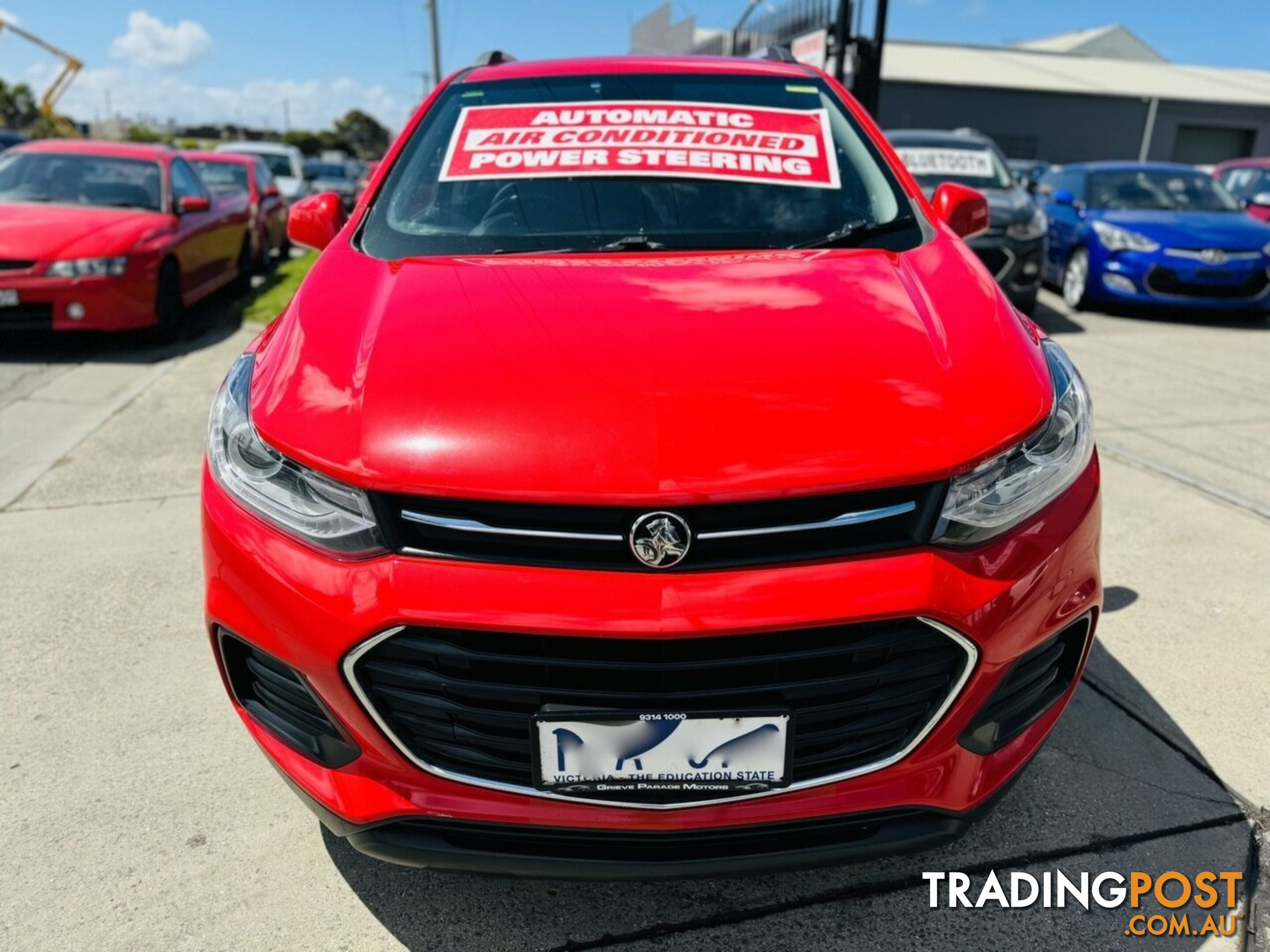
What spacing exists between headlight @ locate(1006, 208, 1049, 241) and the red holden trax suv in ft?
19.8

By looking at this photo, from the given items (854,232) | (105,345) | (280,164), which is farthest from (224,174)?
(854,232)

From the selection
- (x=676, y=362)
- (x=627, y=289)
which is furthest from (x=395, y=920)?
(x=627, y=289)

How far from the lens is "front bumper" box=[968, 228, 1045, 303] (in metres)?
7.27

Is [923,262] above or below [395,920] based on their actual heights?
above

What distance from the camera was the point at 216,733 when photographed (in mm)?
2426

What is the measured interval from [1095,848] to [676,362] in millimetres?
1359

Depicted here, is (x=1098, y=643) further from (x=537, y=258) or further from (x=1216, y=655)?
(x=537, y=258)

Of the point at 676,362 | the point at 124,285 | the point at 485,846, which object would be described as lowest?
the point at 124,285

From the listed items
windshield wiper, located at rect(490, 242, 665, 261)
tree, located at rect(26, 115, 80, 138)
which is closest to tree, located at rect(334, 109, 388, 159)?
tree, located at rect(26, 115, 80, 138)

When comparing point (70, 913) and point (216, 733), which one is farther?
point (216, 733)

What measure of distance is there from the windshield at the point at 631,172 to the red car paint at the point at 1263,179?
28.2 ft

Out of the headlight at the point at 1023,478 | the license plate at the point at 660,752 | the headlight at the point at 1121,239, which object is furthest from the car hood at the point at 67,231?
the headlight at the point at 1121,239

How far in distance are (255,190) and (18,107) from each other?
2482 inches

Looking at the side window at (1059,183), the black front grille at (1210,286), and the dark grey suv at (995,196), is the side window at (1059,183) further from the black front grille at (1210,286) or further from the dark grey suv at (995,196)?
the black front grille at (1210,286)
